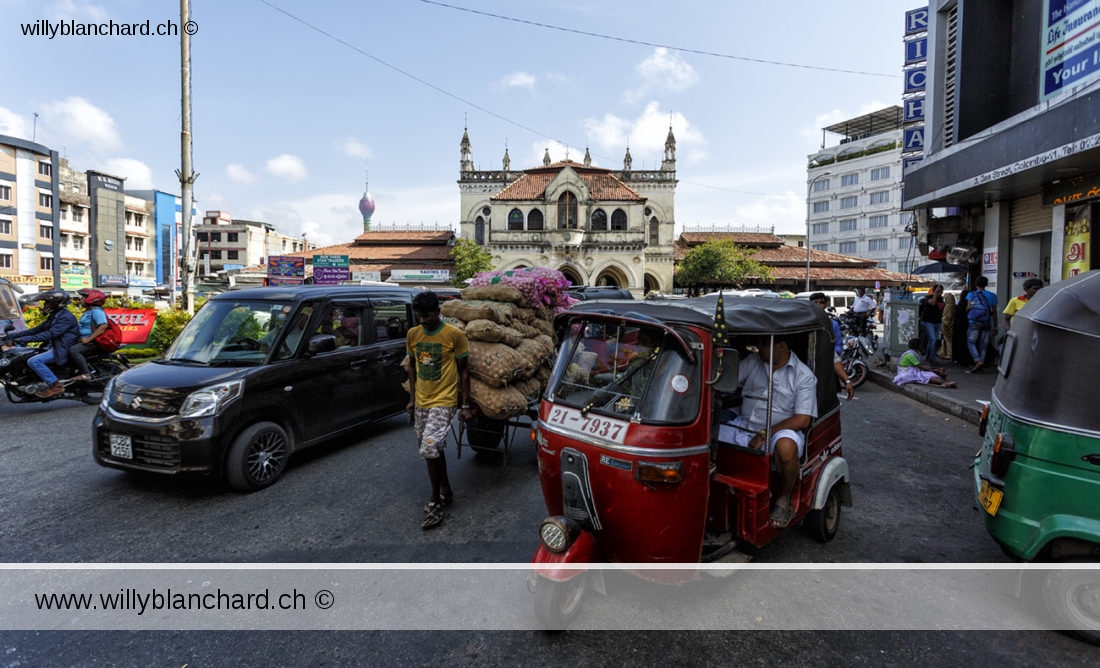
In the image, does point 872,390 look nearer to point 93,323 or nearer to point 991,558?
point 991,558

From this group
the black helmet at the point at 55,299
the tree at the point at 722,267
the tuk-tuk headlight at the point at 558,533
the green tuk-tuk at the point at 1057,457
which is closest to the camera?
the green tuk-tuk at the point at 1057,457

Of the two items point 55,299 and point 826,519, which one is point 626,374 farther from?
point 55,299

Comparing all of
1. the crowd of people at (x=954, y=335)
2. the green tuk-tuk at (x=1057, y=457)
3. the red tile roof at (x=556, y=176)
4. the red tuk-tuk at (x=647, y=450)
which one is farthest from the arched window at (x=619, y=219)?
the green tuk-tuk at (x=1057, y=457)

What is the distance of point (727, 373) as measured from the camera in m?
2.96

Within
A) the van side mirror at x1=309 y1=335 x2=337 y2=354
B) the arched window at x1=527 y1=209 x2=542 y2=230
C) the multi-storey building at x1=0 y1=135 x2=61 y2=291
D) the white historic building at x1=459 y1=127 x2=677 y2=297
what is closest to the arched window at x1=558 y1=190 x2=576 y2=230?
the white historic building at x1=459 y1=127 x2=677 y2=297

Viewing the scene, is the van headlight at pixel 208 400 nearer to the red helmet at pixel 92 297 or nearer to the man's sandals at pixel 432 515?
the man's sandals at pixel 432 515

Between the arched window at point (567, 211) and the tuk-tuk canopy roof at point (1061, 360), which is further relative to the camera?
the arched window at point (567, 211)

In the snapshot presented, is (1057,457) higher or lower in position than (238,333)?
lower

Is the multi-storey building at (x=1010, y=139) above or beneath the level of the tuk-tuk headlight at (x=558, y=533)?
above

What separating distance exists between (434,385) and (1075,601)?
4.28m

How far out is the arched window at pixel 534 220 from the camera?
40125mm

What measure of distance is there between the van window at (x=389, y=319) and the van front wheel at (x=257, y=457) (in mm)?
1847

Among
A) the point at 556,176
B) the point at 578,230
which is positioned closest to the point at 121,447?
the point at 578,230

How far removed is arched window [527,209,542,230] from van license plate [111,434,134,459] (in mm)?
36403
